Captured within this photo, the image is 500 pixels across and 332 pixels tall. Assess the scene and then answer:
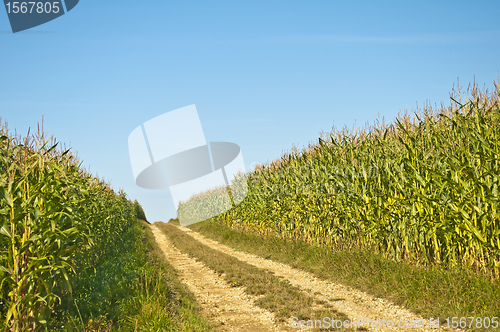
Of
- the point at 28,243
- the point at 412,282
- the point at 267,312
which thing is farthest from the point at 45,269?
the point at 412,282

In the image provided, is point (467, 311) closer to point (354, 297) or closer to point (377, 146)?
point (354, 297)

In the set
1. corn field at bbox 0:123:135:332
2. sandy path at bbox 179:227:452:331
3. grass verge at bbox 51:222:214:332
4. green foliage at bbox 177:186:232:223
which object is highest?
green foliage at bbox 177:186:232:223

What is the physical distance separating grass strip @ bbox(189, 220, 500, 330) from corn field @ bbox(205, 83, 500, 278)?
1.28 feet

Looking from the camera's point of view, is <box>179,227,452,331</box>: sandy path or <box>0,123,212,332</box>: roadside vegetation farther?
<box>179,227,452,331</box>: sandy path

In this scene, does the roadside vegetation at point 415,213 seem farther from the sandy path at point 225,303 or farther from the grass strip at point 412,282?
the sandy path at point 225,303

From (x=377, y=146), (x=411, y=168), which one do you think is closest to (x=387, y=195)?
(x=411, y=168)

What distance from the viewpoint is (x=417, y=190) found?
7715 millimetres

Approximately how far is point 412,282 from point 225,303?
4044mm

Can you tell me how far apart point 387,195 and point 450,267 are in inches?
95.9

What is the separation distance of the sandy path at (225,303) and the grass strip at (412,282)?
257cm

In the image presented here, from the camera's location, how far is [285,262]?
1193 centimetres

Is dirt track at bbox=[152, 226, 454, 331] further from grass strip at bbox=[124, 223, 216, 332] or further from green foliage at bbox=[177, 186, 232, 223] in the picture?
green foliage at bbox=[177, 186, 232, 223]

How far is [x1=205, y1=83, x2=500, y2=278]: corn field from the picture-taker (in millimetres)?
6652

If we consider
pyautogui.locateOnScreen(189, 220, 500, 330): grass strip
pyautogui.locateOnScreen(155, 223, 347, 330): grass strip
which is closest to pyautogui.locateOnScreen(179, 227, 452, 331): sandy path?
pyautogui.locateOnScreen(189, 220, 500, 330): grass strip
